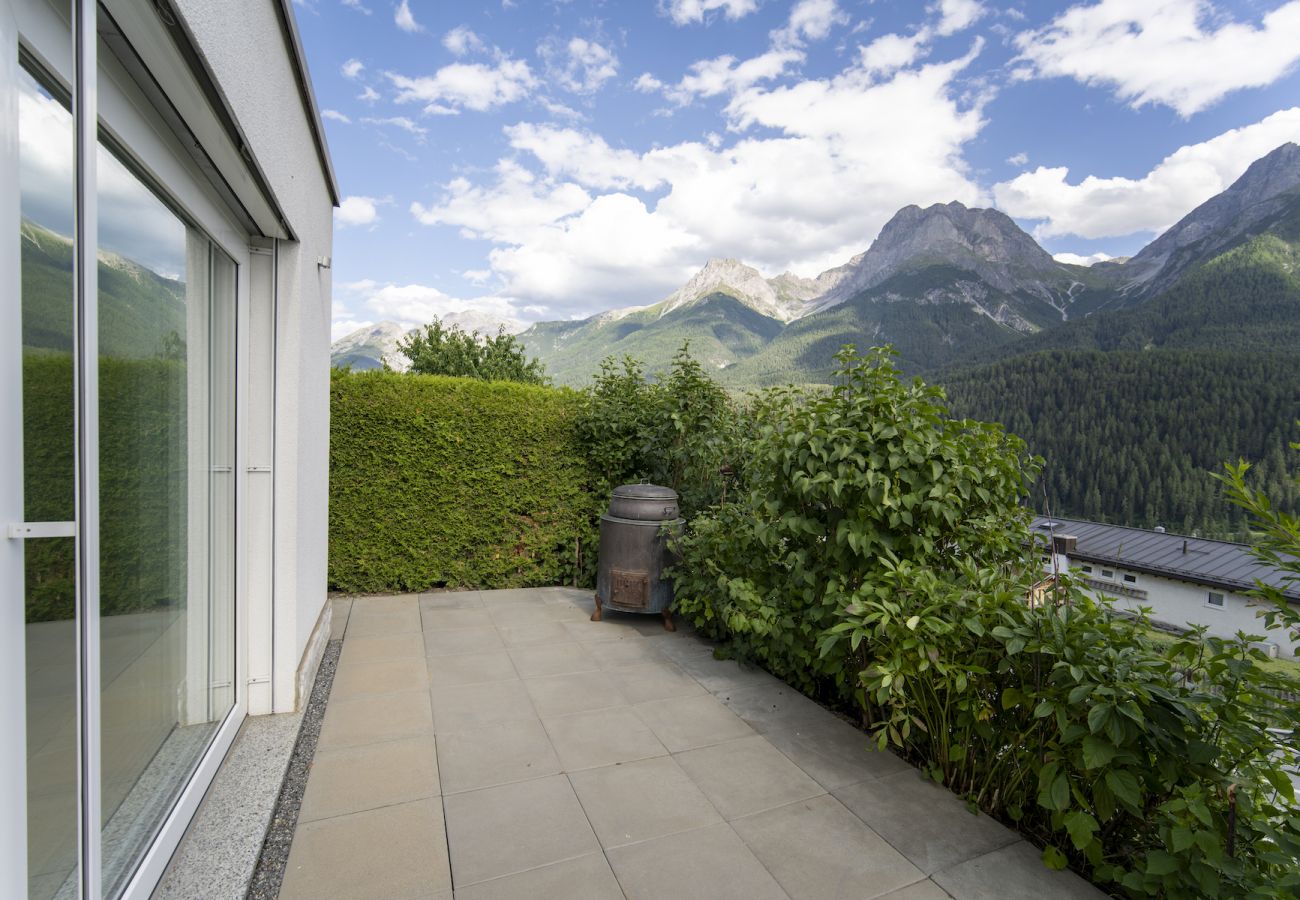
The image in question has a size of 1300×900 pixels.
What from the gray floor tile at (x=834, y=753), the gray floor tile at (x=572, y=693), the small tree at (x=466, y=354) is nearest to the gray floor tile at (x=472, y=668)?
the gray floor tile at (x=572, y=693)

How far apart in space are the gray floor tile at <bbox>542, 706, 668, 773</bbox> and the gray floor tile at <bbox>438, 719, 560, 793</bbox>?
0.21 feet

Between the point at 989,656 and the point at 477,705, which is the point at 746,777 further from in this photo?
the point at 477,705

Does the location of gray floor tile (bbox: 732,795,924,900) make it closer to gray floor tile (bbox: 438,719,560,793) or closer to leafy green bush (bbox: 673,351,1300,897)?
leafy green bush (bbox: 673,351,1300,897)

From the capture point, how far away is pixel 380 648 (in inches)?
160

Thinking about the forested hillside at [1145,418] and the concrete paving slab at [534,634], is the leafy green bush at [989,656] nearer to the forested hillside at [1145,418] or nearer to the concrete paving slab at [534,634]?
the concrete paving slab at [534,634]

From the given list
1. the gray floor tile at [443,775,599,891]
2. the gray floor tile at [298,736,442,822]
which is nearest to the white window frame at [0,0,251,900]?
the gray floor tile at [298,736,442,822]

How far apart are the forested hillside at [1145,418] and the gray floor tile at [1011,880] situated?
115ft

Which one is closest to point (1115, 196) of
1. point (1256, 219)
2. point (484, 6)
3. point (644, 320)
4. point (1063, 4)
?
point (1256, 219)

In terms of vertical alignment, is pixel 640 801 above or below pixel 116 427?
below

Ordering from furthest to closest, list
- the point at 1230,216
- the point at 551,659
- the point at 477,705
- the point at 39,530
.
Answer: the point at 1230,216 < the point at 551,659 < the point at 477,705 < the point at 39,530

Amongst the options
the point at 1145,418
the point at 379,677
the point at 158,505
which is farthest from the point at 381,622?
the point at 1145,418

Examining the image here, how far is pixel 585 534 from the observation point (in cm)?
605

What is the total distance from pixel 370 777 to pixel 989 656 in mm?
2638

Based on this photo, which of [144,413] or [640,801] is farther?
[640,801]
